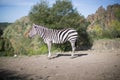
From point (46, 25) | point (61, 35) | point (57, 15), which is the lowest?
point (61, 35)

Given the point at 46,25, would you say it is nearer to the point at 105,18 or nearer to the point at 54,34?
the point at 54,34

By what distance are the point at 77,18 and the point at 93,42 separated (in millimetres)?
3798

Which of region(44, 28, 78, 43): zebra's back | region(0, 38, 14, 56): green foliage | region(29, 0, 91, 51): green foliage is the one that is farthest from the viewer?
region(0, 38, 14, 56): green foliage

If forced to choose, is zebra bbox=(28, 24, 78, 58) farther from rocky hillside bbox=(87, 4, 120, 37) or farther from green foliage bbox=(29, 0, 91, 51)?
rocky hillside bbox=(87, 4, 120, 37)

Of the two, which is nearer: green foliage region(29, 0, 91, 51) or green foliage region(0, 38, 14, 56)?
green foliage region(29, 0, 91, 51)

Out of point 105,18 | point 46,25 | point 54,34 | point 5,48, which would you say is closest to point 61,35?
point 54,34

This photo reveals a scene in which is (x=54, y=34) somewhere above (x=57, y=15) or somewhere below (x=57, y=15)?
below

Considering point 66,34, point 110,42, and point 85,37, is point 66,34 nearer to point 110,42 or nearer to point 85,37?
point 85,37

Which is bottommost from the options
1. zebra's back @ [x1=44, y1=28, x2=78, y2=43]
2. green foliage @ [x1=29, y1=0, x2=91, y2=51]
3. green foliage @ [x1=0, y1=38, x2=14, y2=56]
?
green foliage @ [x1=0, y1=38, x2=14, y2=56]

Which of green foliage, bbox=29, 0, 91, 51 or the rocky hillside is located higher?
the rocky hillside

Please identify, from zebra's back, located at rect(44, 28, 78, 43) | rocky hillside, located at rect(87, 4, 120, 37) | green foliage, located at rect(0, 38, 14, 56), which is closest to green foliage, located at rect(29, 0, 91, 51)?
zebra's back, located at rect(44, 28, 78, 43)

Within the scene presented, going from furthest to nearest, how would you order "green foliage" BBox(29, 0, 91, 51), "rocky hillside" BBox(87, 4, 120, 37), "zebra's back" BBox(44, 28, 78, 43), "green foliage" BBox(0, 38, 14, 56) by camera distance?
"rocky hillside" BBox(87, 4, 120, 37) → "green foliage" BBox(0, 38, 14, 56) → "green foliage" BBox(29, 0, 91, 51) → "zebra's back" BBox(44, 28, 78, 43)

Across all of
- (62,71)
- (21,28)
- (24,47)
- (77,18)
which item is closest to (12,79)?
(62,71)

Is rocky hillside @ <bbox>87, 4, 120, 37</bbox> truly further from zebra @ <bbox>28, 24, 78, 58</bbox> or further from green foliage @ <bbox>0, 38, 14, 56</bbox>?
zebra @ <bbox>28, 24, 78, 58</bbox>
